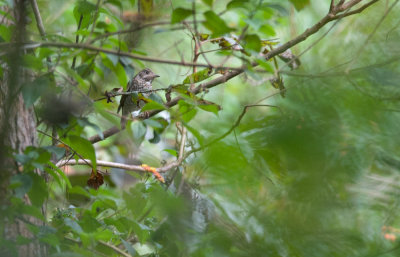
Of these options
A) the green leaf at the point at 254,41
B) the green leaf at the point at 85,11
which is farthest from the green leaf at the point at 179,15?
the green leaf at the point at 85,11

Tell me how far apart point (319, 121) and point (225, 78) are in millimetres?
965

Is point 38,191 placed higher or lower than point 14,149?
lower

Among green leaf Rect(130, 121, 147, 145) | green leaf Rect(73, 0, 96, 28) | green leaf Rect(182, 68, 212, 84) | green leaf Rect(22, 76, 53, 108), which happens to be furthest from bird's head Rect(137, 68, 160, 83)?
Result: green leaf Rect(22, 76, 53, 108)

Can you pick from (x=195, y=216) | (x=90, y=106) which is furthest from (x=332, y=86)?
(x=90, y=106)

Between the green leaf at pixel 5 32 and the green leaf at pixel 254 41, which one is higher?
the green leaf at pixel 5 32

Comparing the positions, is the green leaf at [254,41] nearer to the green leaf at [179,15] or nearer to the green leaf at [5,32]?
the green leaf at [179,15]

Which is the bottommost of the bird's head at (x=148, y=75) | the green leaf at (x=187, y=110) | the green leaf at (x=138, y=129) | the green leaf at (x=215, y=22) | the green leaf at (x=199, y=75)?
the green leaf at (x=138, y=129)

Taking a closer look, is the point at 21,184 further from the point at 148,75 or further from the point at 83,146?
the point at 148,75

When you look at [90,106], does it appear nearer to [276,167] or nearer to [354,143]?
[276,167]

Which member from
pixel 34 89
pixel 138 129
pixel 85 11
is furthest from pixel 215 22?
pixel 85 11

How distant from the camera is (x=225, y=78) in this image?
74.0 inches

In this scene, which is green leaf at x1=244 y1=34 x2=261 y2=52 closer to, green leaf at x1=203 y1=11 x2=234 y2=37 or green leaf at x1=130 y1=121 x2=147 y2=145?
green leaf at x1=203 y1=11 x2=234 y2=37

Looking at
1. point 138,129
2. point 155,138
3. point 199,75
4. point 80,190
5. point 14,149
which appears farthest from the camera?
point 199,75

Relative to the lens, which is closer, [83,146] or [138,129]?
[138,129]
